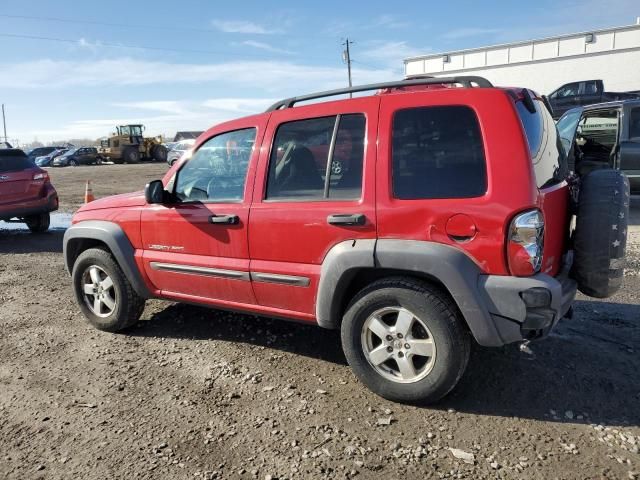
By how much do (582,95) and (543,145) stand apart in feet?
61.0

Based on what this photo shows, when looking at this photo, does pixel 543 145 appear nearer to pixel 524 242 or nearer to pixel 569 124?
pixel 524 242

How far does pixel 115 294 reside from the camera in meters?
4.45

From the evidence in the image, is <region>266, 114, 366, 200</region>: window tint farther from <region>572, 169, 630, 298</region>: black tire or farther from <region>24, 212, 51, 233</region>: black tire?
<region>24, 212, 51, 233</region>: black tire

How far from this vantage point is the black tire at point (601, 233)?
Result: 10.1 feet

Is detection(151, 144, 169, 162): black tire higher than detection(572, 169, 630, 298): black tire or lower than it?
higher

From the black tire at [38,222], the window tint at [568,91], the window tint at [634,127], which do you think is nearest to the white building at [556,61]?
the window tint at [568,91]

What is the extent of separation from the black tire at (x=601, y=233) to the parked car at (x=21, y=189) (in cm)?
884

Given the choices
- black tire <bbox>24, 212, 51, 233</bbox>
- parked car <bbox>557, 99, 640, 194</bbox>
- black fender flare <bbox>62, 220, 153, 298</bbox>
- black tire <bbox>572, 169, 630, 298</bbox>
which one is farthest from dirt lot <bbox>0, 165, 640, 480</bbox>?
black tire <bbox>24, 212, 51, 233</bbox>

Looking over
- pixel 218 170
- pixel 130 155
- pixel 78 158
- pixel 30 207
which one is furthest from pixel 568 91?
pixel 78 158

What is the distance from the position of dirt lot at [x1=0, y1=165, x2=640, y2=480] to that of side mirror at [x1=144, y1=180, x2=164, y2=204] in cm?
120

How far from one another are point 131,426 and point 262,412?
769 mm

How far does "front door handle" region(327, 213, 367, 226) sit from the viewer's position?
3.11 m

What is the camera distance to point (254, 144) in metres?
3.72

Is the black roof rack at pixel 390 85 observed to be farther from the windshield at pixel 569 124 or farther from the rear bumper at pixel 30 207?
the rear bumper at pixel 30 207
